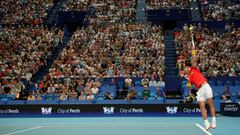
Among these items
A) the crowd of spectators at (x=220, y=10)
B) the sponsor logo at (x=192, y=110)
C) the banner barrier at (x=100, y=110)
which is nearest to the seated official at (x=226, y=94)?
the sponsor logo at (x=192, y=110)

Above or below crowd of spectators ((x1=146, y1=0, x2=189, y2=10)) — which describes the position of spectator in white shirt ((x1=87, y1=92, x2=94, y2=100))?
below

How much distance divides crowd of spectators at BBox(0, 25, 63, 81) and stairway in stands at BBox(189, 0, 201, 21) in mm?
11536

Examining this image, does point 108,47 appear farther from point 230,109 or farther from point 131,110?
point 230,109

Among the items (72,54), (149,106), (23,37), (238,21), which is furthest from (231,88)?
(23,37)

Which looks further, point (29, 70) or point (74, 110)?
point (29, 70)

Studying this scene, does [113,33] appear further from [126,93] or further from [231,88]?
[231,88]

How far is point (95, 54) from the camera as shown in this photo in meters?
29.3

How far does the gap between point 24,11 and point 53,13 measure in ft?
9.16

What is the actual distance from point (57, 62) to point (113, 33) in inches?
211

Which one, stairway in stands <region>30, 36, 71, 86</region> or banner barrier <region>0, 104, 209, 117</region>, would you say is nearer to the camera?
banner barrier <region>0, 104, 209, 117</region>

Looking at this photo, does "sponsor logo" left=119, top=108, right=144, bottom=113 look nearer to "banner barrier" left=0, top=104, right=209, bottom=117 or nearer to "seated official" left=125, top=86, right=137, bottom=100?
"banner barrier" left=0, top=104, right=209, bottom=117

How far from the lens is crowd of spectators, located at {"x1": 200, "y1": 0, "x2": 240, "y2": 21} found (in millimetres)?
33375

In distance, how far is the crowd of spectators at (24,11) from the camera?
36.3 m

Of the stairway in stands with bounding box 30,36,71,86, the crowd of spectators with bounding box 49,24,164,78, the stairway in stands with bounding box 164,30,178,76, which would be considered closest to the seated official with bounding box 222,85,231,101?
the crowd of spectators with bounding box 49,24,164,78
